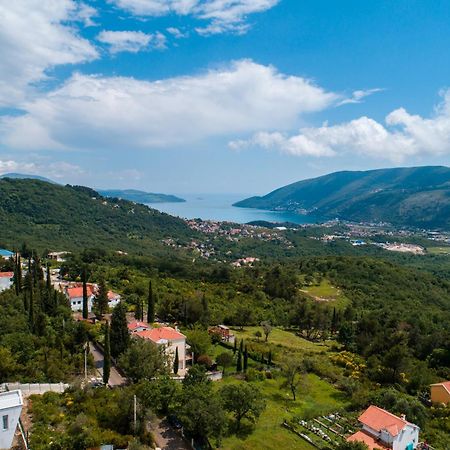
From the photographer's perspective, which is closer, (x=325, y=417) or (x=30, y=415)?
(x=30, y=415)

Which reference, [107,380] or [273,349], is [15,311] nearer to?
[107,380]

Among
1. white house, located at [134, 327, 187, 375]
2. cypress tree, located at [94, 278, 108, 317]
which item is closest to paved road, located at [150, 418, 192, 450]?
white house, located at [134, 327, 187, 375]

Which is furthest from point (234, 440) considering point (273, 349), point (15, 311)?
point (15, 311)

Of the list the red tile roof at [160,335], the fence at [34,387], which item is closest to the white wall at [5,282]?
the red tile roof at [160,335]

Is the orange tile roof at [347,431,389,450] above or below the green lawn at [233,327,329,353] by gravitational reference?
above

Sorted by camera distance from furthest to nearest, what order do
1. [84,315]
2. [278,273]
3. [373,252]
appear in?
[373,252] < [278,273] < [84,315]

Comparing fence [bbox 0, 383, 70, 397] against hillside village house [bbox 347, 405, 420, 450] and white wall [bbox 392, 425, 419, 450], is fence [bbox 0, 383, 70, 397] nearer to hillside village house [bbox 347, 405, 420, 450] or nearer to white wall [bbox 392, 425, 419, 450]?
hillside village house [bbox 347, 405, 420, 450]

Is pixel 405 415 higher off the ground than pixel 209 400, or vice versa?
pixel 209 400
